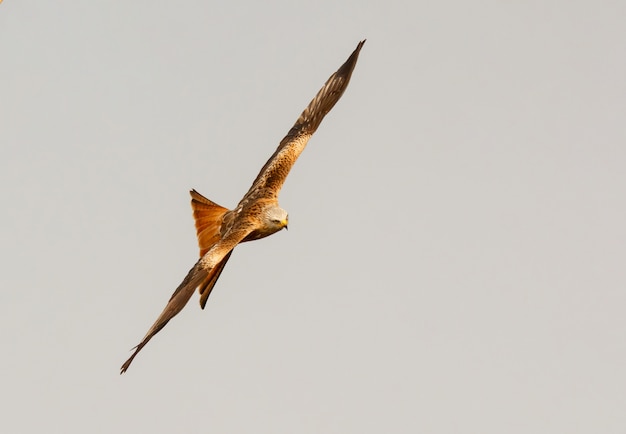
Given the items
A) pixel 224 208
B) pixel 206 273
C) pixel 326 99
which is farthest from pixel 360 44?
pixel 206 273

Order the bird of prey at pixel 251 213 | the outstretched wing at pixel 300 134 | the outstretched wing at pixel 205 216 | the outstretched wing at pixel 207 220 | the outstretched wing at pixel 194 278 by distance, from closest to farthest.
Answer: the outstretched wing at pixel 194 278, the bird of prey at pixel 251 213, the outstretched wing at pixel 207 220, the outstretched wing at pixel 205 216, the outstretched wing at pixel 300 134

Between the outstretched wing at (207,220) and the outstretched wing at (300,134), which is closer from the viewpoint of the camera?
the outstretched wing at (207,220)

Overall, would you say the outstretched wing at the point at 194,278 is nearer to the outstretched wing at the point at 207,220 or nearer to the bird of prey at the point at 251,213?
the bird of prey at the point at 251,213

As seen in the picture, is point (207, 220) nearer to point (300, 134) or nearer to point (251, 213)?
point (251, 213)

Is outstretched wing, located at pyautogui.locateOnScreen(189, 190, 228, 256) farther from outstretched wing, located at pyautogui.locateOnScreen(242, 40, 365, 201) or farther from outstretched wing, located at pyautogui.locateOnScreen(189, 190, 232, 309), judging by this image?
outstretched wing, located at pyautogui.locateOnScreen(242, 40, 365, 201)

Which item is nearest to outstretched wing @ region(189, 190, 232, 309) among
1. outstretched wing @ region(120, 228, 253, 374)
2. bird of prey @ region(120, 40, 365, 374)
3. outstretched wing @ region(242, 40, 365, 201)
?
bird of prey @ region(120, 40, 365, 374)

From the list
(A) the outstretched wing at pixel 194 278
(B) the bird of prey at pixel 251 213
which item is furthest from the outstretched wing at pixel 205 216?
(A) the outstretched wing at pixel 194 278

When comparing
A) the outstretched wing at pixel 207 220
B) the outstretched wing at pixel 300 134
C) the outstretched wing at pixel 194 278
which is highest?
the outstretched wing at pixel 300 134
